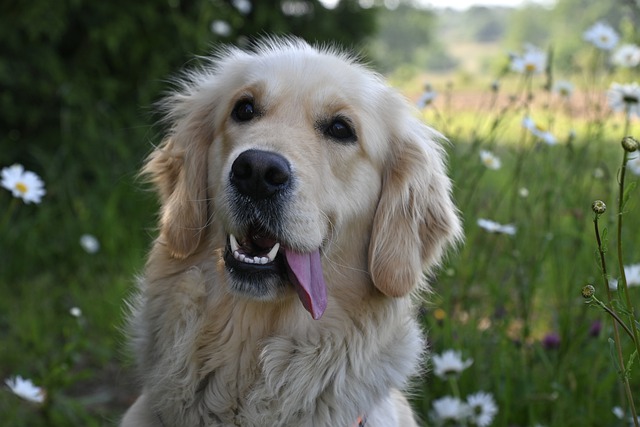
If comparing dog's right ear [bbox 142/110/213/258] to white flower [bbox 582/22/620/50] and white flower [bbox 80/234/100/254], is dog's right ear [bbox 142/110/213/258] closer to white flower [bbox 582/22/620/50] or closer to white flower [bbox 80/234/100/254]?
white flower [bbox 80/234/100/254]

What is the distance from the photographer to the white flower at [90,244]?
186 inches

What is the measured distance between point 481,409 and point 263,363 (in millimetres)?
1034

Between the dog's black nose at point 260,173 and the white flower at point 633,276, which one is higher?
the dog's black nose at point 260,173

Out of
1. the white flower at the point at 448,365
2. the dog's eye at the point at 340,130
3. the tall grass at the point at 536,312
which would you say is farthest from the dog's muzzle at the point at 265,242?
the tall grass at the point at 536,312

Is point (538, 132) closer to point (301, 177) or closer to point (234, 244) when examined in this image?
point (301, 177)

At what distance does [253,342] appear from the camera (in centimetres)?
261

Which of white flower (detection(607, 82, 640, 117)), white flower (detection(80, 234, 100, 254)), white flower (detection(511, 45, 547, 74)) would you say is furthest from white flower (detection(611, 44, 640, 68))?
white flower (detection(80, 234, 100, 254))

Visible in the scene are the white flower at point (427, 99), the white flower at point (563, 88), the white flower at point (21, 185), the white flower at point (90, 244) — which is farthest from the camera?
the white flower at point (90, 244)

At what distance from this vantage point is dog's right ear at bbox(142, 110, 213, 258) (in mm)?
2742

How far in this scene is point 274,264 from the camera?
96.6 inches

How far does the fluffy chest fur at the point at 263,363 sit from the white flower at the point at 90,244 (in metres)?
2.23

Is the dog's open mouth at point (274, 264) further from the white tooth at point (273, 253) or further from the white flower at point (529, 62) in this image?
the white flower at point (529, 62)

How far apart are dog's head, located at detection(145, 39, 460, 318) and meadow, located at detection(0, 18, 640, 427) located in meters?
0.49

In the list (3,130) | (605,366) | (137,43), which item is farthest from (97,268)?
(605,366)
